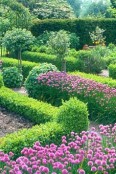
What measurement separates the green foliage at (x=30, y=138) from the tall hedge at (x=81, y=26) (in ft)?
55.3

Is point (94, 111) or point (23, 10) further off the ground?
point (23, 10)

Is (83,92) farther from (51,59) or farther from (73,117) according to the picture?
(51,59)

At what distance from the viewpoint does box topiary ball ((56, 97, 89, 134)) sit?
25.7ft

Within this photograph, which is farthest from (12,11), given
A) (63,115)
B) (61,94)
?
(63,115)

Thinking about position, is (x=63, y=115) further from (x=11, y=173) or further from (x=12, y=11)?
(x=12, y=11)

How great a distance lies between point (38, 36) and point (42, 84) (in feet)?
41.7

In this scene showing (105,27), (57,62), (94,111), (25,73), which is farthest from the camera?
(105,27)

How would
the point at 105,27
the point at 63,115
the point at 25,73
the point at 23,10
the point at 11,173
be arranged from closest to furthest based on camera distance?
the point at 11,173
the point at 63,115
the point at 25,73
the point at 23,10
the point at 105,27

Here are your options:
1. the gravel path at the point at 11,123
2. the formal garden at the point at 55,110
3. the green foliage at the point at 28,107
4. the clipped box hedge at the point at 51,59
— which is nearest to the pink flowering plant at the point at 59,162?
the formal garden at the point at 55,110

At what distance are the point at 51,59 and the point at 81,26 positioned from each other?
29.1 feet

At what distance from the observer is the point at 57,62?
17.1m

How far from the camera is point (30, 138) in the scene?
707 centimetres

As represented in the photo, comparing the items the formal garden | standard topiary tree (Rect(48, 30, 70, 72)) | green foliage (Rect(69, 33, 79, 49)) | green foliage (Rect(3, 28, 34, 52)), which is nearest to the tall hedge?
the formal garden

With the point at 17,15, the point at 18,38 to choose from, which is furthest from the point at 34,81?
the point at 17,15
